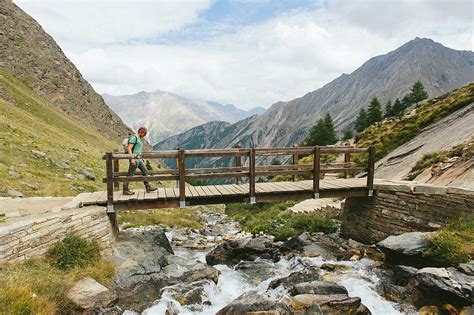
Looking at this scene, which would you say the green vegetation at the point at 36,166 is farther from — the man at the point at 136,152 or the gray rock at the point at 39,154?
the man at the point at 136,152

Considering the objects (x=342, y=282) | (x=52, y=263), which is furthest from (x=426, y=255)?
(x=52, y=263)

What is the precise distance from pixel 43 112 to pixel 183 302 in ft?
169

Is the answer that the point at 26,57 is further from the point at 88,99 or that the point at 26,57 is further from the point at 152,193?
the point at 152,193

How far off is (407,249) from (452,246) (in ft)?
4.27

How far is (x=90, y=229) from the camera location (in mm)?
10367

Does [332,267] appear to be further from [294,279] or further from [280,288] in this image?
[280,288]

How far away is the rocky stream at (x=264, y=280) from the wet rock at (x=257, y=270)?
38 mm

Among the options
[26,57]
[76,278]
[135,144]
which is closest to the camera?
[76,278]

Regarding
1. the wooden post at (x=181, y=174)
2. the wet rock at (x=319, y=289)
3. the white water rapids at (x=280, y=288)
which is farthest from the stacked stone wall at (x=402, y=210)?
the wooden post at (x=181, y=174)

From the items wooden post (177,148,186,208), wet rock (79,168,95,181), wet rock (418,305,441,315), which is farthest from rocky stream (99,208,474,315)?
wet rock (79,168,95,181)

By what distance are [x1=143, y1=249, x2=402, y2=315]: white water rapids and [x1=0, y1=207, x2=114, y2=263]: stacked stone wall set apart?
337 cm

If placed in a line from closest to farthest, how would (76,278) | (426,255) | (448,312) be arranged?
1. (448,312)
2. (76,278)
3. (426,255)

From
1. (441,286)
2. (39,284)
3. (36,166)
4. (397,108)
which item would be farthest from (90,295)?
(397,108)

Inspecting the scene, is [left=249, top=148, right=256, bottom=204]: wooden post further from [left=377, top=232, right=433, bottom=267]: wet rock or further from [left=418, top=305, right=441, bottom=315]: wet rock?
[left=418, top=305, right=441, bottom=315]: wet rock
